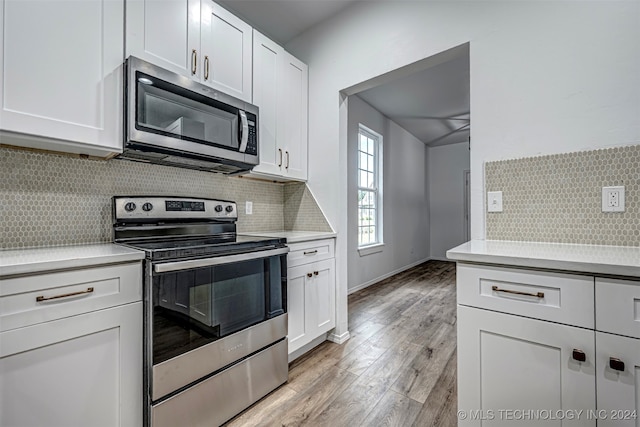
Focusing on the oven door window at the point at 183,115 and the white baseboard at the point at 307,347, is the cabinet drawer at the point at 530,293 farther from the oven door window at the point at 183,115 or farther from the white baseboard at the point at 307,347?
the oven door window at the point at 183,115

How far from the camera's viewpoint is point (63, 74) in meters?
1.24

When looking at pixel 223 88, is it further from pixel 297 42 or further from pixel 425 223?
pixel 425 223

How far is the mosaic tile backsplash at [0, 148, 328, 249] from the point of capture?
1312 millimetres

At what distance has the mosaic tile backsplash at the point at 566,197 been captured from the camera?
1282 mm

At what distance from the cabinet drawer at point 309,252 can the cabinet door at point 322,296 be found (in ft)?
0.18

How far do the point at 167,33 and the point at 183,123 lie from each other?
51 cm

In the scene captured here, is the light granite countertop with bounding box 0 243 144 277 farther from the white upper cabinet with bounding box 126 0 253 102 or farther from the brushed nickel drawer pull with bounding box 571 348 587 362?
the brushed nickel drawer pull with bounding box 571 348 587 362

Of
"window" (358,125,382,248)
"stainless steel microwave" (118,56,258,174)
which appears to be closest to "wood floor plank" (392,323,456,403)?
"stainless steel microwave" (118,56,258,174)

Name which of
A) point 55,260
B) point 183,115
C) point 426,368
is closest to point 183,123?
point 183,115

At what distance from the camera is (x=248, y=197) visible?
239 centimetres

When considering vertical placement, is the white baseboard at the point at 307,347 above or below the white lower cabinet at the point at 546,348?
below

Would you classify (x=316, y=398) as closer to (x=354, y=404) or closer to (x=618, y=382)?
(x=354, y=404)

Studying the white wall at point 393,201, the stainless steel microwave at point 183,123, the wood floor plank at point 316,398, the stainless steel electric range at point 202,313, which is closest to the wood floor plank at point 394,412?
the wood floor plank at point 316,398

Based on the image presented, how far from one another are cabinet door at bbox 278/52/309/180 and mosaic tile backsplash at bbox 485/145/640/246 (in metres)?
1.43
